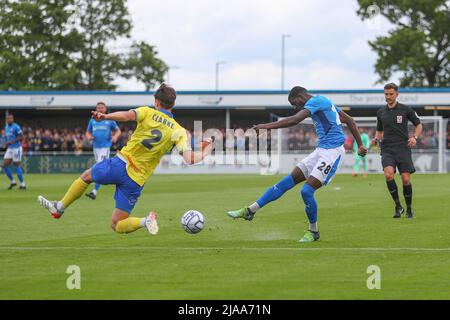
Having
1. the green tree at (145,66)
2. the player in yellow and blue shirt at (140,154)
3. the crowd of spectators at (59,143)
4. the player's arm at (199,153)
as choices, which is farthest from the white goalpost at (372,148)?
the player's arm at (199,153)

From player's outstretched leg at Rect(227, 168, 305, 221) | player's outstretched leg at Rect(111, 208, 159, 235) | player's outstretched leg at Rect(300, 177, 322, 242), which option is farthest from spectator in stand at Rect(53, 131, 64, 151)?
player's outstretched leg at Rect(111, 208, 159, 235)

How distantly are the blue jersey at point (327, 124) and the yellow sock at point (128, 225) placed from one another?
3009mm

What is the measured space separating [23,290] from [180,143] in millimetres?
3445

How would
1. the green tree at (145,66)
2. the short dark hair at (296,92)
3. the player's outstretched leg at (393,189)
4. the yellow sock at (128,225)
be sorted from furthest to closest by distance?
the green tree at (145,66) < the player's outstretched leg at (393,189) < the short dark hair at (296,92) < the yellow sock at (128,225)

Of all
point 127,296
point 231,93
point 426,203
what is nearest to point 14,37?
point 231,93

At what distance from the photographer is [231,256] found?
1093 centimetres

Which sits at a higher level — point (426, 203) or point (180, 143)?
point (180, 143)

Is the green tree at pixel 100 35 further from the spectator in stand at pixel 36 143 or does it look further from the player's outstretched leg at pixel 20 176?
the player's outstretched leg at pixel 20 176

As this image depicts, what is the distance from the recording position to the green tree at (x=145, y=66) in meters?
74.9

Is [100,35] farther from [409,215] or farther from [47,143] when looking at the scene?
[409,215]

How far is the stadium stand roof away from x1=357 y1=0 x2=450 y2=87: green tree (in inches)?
785

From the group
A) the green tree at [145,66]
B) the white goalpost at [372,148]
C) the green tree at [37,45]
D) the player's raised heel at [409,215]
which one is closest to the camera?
the player's raised heel at [409,215]
